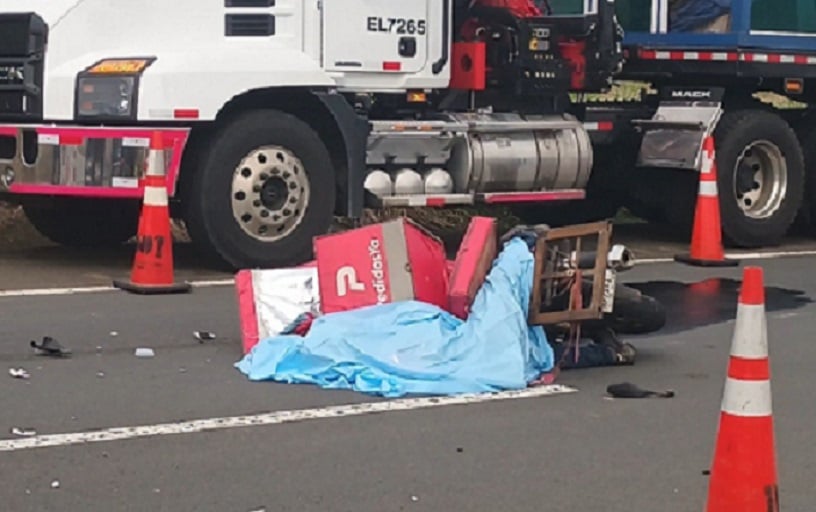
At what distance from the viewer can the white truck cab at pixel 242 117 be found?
36.7 ft

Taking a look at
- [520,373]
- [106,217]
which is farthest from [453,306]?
[106,217]

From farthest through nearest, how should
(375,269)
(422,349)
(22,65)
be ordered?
(22,65) < (375,269) < (422,349)

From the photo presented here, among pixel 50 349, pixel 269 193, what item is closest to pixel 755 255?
pixel 269 193

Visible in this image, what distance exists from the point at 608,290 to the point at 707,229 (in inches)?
189

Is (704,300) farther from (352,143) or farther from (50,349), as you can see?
(50,349)

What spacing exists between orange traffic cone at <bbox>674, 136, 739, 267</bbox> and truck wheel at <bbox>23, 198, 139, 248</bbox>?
14.2 feet

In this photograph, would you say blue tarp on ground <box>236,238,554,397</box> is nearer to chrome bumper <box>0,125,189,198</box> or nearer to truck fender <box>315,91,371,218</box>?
chrome bumper <box>0,125,189,198</box>

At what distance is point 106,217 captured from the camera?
12.9m

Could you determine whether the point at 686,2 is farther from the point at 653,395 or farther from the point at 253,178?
the point at 653,395

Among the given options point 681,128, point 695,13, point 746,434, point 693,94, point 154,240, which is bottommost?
point 154,240

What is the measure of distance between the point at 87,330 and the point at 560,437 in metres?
3.20

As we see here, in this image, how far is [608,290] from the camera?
28.5ft

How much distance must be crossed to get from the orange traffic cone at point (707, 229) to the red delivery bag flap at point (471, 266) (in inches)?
186

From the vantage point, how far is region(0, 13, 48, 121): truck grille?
11.4 m
